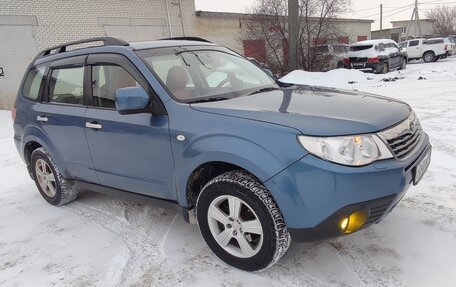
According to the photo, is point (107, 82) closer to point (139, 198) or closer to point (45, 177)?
point (139, 198)

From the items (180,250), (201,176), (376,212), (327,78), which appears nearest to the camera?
(376,212)

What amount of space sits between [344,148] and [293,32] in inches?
607

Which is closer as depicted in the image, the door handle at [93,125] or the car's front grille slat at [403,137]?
the car's front grille slat at [403,137]

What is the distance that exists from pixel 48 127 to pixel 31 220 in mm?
1011

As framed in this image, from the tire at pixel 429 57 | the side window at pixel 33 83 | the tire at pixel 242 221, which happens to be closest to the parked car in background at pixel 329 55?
the tire at pixel 429 57

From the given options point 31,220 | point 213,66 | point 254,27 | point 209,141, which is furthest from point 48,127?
point 254,27

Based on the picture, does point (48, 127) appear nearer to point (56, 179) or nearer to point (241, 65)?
point (56, 179)

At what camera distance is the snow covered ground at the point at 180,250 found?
2697 mm

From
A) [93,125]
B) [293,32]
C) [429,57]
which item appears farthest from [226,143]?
[429,57]

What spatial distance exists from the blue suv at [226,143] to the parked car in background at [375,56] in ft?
56.4

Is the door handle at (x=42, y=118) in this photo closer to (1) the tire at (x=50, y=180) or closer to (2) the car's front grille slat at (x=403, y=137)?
(1) the tire at (x=50, y=180)

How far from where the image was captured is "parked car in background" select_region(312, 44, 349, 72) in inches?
753

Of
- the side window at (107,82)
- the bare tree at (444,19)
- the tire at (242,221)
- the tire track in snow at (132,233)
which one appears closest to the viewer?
the tire at (242,221)

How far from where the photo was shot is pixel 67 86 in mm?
3912
